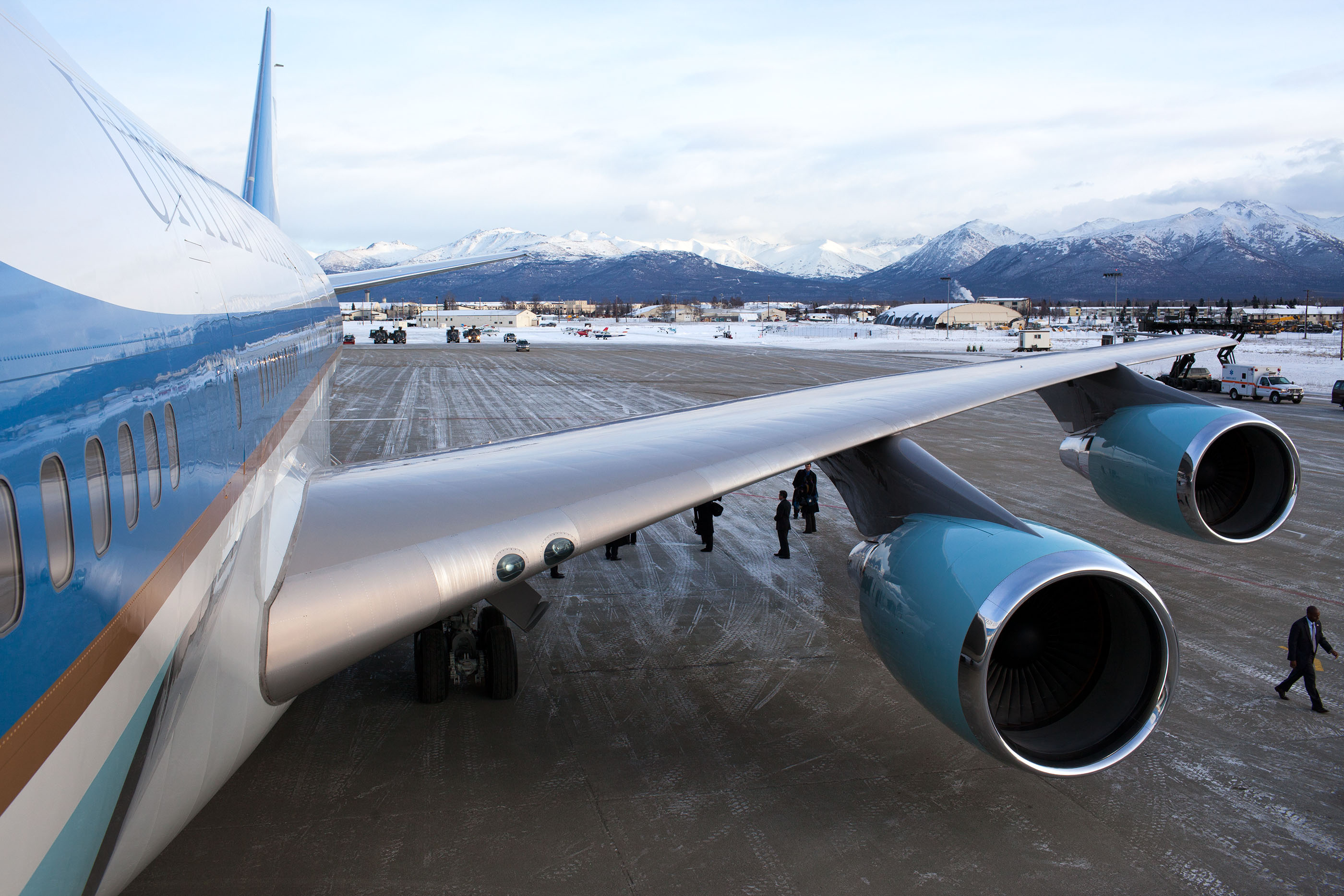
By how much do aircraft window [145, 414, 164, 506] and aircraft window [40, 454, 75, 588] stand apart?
0.78 m

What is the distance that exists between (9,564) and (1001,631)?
507 cm

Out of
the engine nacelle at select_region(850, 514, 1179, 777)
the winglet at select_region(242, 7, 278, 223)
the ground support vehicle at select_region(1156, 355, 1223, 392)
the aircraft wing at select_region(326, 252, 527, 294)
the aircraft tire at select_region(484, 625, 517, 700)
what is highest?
the winglet at select_region(242, 7, 278, 223)

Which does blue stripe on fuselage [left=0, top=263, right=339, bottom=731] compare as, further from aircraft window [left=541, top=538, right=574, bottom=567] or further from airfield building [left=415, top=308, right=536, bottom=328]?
airfield building [left=415, top=308, right=536, bottom=328]

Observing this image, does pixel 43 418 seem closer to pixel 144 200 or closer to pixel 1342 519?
pixel 144 200

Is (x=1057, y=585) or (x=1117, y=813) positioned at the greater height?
(x=1057, y=585)

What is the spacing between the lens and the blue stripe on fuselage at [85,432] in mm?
2350

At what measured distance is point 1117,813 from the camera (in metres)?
6.88

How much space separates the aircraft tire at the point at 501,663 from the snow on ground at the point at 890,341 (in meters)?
36.4

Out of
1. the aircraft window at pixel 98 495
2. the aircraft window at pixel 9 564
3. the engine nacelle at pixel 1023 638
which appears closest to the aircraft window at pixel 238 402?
the aircraft window at pixel 98 495

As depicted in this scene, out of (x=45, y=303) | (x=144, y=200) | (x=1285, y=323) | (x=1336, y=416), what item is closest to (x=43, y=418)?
(x=45, y=303)

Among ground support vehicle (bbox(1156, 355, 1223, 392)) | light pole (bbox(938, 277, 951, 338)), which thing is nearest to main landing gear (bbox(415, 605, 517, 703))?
ground support vehicle (bbox(1156, 355, 1223, 392))

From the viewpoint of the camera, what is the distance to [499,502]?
570 centimetres

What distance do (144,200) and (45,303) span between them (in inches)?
62.8

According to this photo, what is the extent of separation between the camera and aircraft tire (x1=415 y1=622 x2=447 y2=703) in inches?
340
